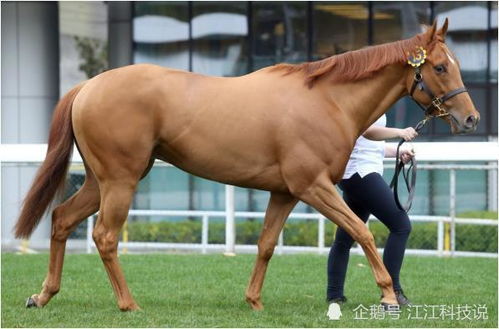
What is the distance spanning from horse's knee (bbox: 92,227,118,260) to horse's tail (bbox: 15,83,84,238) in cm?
49

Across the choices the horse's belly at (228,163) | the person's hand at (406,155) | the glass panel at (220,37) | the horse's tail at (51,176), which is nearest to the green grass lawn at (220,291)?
the horse's tail at (51,176)

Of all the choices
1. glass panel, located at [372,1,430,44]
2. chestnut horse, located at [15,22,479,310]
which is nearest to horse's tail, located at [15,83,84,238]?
chestnut horse, located at [15,22,479,310]

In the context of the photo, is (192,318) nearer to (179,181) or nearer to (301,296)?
(301,296)

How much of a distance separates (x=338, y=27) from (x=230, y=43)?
183cm

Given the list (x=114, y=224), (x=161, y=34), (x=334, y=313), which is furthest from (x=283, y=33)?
(x=334, y=313)

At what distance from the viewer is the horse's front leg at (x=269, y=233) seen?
6.34 meters

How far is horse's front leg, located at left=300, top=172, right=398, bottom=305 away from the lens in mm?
5891

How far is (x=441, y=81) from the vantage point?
6105 mm

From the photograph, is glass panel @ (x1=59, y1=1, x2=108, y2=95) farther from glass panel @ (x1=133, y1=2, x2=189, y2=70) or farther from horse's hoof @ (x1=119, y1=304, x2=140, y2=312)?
horse's hoof @ (x1=119, y1=304, x2=140, y2=312)

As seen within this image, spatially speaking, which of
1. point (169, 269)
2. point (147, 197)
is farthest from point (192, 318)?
point (147, 197)

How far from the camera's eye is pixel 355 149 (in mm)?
6453

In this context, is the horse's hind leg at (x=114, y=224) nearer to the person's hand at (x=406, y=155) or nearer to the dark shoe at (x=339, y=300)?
the dark shoe at (x=339, y=300)

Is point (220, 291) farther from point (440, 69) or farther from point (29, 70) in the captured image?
point (29, 70)

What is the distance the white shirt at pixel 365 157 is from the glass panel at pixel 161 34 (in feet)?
33.2
